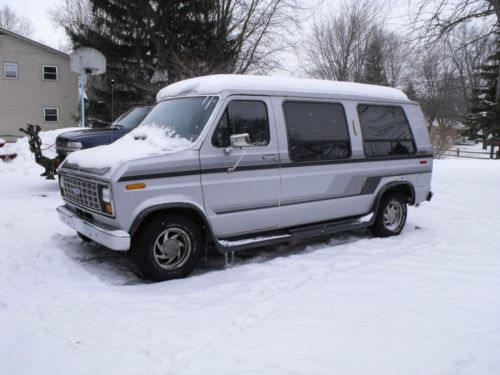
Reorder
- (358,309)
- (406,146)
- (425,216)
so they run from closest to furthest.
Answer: (358,309) < (406,146) < (425,216)

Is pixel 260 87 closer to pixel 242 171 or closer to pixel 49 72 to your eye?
pixel 242 171

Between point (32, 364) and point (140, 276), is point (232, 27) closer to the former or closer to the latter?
point (140, 276)

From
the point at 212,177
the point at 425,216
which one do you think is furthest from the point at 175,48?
the point at 212,177

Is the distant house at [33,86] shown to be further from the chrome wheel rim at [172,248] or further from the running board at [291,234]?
the chrome wheel rim at [172,248]

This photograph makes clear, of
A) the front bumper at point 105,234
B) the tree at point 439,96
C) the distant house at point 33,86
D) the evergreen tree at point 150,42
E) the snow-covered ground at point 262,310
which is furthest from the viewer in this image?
the tree at point 439,96

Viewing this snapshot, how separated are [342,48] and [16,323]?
117ft

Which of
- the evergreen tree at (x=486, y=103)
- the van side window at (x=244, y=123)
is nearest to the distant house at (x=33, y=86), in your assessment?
the van side window at (x=244, y=123)

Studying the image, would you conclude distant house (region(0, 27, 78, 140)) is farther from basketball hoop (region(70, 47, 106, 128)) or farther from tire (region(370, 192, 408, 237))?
tire (region(370, 192, 408, 237))

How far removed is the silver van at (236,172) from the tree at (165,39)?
1767cm

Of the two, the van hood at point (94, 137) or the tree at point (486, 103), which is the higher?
the tree at point (486, 103)

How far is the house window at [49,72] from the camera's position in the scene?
31391 millimetres

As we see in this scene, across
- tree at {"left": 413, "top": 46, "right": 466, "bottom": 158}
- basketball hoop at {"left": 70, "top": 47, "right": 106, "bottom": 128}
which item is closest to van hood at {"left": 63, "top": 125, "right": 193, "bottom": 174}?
basketball hoop at {"left": 70, "top": 47, "right": 106, "bottom": 128}

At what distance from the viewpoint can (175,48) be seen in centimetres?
2430

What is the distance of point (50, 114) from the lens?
3192 cm
